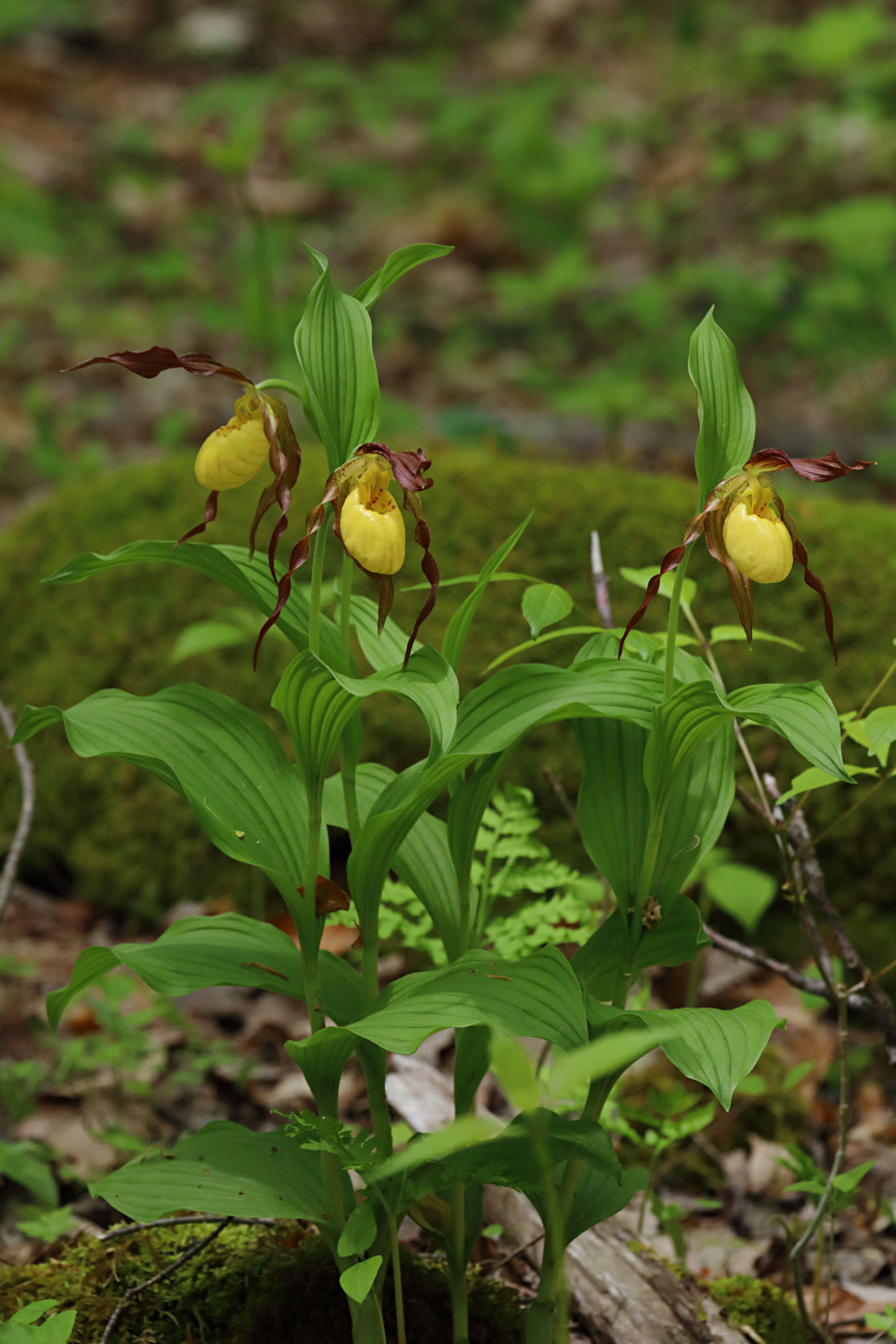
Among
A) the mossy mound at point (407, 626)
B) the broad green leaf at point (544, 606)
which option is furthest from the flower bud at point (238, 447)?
the mossy mound at point (407, 626)

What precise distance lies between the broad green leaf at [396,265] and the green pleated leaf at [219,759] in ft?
1.47

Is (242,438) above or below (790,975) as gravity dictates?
above

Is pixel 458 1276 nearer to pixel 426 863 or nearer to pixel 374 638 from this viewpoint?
pixel 426 863

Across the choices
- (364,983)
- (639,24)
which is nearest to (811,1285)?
(364,983)

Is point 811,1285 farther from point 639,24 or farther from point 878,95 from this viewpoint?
point 639,24

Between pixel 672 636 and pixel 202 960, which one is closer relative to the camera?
pixel 672 636

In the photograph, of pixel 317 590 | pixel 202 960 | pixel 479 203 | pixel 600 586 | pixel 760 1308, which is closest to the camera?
pixel 317 590

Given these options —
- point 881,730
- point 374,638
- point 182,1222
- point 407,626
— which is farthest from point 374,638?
point 407,626

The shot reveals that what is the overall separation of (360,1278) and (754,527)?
2.63 ft

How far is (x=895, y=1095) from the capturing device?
211 centimetres

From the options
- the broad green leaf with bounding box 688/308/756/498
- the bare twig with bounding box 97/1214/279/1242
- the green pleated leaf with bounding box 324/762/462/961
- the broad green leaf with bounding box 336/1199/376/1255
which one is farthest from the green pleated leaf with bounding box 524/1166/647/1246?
the broad green leaf with bounding box 688/308/756/498

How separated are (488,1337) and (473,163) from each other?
686 cm

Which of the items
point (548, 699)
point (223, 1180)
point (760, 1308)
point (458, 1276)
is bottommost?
point (760, 1308)

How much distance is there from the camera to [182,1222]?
1.45m
